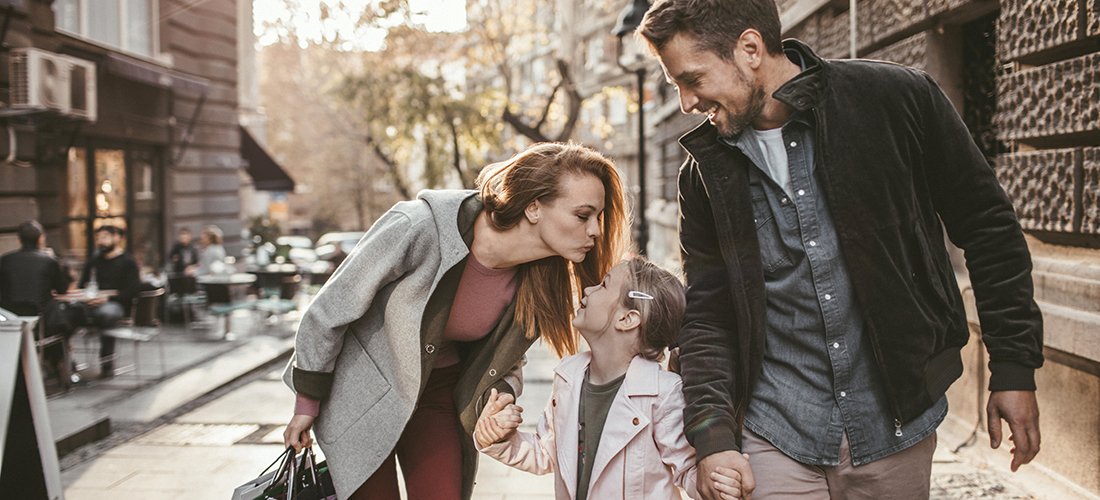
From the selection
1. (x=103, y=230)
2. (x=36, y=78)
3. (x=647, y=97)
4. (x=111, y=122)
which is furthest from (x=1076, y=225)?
(x=647, y=97)

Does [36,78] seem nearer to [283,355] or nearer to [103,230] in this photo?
[103,230]

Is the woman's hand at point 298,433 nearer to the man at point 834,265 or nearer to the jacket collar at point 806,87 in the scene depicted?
the man at point 834,265

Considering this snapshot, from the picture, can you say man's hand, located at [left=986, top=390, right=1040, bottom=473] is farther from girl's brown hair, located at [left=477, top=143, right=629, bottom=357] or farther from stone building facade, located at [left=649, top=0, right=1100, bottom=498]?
stone building facade, located at [left=649, top=0, right=1100, bottom=498]

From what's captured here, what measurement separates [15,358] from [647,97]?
28.5 meters

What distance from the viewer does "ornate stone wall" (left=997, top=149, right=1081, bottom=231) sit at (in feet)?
12.6

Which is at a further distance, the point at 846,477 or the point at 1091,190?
the point at 1091,190

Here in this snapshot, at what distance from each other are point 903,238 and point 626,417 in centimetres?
98

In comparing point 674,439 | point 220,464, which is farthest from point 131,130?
point 674,439

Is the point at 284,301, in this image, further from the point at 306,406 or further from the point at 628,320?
the point at 628,320

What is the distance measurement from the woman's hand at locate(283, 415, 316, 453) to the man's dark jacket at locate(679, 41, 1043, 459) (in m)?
1.30

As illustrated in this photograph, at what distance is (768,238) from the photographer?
207cm

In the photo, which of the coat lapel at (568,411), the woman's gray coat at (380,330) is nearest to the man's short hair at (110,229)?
the woman's gray coat at (380,330)

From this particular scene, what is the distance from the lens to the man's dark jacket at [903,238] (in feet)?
6.20

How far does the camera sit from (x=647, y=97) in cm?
3048
